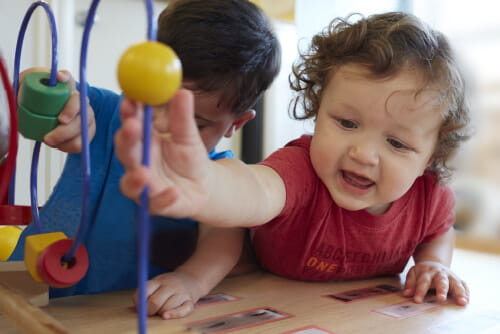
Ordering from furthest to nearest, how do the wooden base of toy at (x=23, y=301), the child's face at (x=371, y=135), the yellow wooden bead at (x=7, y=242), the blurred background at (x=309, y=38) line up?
the blurred background at (x=309, y=38) < the yellow wooden bead at (x=7, y=242) < the child's face at (x=371, y=135) < the wooden base of toy at (x=23, y=301)

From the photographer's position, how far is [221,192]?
419mm

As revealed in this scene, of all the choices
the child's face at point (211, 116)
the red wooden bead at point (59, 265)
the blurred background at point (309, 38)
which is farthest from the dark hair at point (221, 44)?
the blurred background at point (309, 38)

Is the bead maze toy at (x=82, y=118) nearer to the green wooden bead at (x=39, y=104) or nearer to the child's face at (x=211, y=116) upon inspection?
the green wooden bead at (x=39, y=104)

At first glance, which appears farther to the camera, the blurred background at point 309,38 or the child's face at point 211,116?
the blurred background at point 309,38

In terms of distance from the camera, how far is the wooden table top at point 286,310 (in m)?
0.48

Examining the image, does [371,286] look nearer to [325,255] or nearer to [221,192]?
[325,255]

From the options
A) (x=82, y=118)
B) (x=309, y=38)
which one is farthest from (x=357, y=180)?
(x=309, y=38)

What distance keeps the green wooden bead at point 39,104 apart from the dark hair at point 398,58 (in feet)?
1.29

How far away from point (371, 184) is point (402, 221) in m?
0.14

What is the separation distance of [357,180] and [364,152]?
0.20 ft

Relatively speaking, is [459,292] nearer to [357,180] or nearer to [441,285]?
[441,285]

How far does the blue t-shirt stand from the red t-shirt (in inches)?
5.9

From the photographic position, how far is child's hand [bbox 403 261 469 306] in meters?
0.65

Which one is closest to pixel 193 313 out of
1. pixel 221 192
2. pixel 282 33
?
pixel 221 192
